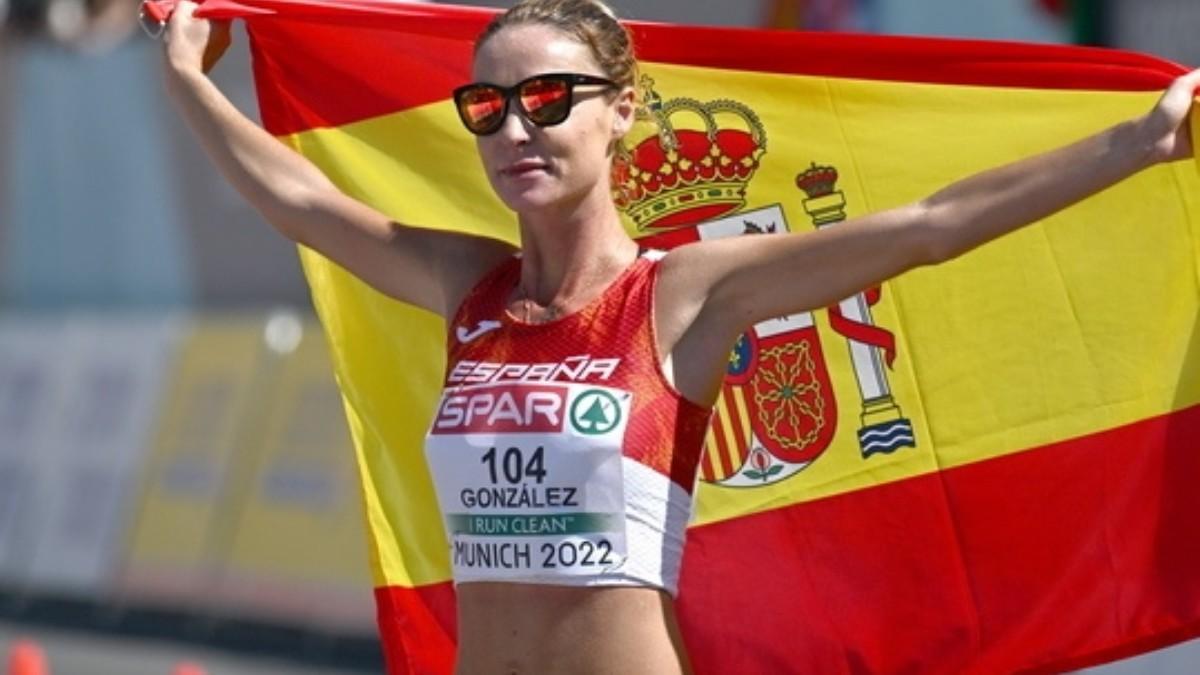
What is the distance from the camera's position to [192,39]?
568 cm

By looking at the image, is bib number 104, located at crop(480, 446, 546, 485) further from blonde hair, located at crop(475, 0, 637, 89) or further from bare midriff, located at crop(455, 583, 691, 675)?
A: blonde hair, located at crop(475, 0, 637, 89)

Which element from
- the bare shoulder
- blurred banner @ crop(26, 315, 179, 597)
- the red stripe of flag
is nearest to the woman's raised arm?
the bare shoulder

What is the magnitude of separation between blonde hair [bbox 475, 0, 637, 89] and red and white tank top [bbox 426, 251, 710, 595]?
1.13ft

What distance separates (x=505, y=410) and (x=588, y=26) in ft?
2.24

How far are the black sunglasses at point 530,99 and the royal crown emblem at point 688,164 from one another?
3.02 feet

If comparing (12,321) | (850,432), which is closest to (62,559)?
(12,321)

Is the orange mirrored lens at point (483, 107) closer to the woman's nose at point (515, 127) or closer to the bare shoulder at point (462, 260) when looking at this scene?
the woman's nose at point (515, 127)

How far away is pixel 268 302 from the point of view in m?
17.0

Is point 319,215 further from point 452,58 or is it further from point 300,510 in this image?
point 300,510

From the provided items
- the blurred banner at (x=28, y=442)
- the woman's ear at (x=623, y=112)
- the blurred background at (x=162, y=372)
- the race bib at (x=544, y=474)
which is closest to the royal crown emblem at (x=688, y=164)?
the woman's ear at (x=623, y=112)

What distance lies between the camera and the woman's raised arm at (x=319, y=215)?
207 inches

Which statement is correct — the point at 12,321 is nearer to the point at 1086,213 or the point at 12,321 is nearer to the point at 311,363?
the point at 311,363

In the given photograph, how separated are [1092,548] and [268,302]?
11.7 meters

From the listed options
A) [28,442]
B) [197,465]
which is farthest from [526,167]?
[28,442]
